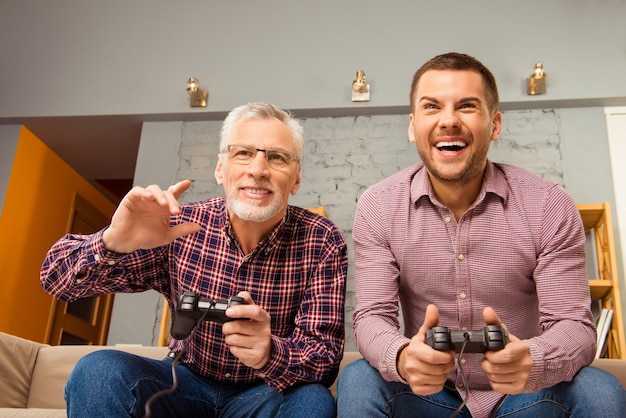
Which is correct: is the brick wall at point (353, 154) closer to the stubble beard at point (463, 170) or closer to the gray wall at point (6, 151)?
the gray wall at point (6, 151)

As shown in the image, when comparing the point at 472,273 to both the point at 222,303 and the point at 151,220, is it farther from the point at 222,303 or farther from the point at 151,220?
the point at 151,220

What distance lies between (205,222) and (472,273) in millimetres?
684

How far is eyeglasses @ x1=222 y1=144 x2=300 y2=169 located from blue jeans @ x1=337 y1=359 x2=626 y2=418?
0.60 meters

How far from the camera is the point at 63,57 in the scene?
164 inches

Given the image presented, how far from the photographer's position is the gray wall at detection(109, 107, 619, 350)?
11.6ft

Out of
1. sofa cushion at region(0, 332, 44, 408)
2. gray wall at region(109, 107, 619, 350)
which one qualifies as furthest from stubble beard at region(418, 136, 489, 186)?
gray wall at region(109, 107, 619, 350)

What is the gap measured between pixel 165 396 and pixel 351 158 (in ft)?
8.63

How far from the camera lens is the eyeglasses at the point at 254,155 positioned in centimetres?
162

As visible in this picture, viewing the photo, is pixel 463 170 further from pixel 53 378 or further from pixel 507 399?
pixel 53 378

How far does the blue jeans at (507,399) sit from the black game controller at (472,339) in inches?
8.9

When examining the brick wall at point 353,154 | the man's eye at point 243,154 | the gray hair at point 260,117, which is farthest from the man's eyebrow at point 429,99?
the brick wall at point 353,154

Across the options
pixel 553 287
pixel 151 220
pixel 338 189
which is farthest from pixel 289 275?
pixel 338 189

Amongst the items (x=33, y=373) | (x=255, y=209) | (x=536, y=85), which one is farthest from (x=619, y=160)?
(x=33, y=373)

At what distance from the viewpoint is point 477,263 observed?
4.71 feet
